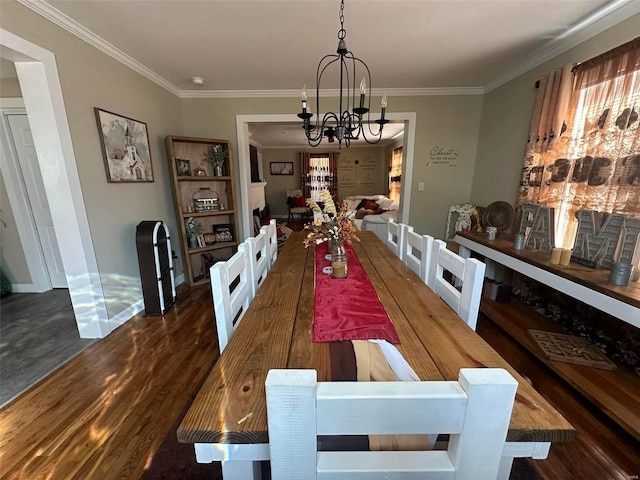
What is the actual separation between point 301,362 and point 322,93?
3.25 metres

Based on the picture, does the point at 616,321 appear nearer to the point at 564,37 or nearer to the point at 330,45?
the point at 564,37

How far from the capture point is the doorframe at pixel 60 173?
1.68 meters

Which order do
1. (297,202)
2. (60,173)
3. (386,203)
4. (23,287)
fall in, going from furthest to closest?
(297,202)
(386,203)
(23,287)
(60,173)

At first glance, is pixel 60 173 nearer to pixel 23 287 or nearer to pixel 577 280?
pixel 23 287

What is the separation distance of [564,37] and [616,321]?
214 centimetres

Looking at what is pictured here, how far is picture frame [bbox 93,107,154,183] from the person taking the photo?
214 cm

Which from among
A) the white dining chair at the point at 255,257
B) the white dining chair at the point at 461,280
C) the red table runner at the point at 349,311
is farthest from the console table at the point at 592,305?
the white dining chair at the point at 255,257

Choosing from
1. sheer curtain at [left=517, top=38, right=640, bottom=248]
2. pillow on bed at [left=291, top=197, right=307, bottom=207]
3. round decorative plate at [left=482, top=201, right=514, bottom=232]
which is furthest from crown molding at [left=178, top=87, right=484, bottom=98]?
pillow on bed at [left=291, top=197, right=307, bottom=207]

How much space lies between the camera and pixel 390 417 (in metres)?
0.43

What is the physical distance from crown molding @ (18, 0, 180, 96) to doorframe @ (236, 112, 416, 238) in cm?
96

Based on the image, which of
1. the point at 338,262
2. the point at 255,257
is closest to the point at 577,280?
the point at 338,262

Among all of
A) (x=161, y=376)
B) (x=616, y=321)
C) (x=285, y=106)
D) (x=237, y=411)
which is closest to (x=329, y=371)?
(x=237, y=411)

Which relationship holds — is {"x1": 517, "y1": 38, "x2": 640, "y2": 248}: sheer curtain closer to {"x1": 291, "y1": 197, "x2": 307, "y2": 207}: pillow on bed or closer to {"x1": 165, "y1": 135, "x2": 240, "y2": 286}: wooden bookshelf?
{"x1": 165, "y1": 135, "x2": 240, "y2": 286}: wooden bookshelf

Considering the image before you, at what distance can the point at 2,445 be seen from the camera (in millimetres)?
1280
